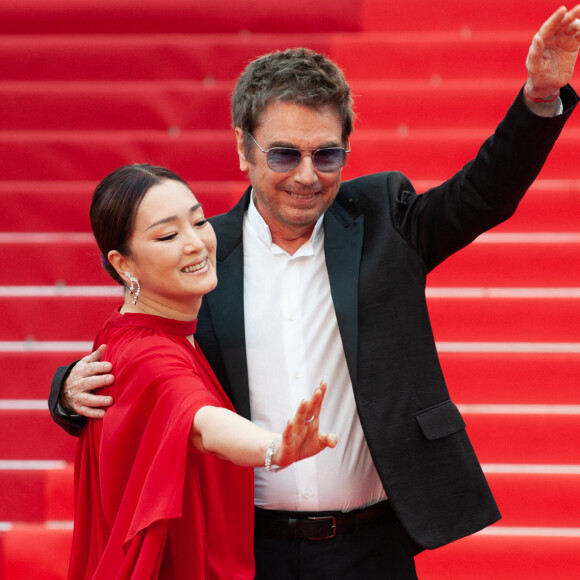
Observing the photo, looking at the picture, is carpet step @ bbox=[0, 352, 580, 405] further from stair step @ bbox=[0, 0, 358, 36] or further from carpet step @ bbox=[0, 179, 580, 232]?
stair step @ bbox=[0, 0, 358, 36]

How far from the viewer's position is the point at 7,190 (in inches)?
140

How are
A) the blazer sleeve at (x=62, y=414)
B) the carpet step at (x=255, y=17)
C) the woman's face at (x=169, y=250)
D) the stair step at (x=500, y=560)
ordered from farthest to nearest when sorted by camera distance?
the carpet step at (x=255, y=17) < the stair step at (x=500, y=560) < the blazer sleeve at (x=62, y=414) < the woman's face at (x=169, y=250)

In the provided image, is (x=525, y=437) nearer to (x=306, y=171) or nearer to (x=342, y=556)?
(x=342, y=556)

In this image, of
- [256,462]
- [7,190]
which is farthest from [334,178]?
[7,190]

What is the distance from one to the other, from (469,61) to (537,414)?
1.56m

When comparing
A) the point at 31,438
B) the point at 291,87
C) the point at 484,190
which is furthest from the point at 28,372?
the point at 484,190

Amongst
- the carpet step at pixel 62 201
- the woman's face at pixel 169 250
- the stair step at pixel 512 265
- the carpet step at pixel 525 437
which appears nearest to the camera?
the woman's face at pixel 169 250

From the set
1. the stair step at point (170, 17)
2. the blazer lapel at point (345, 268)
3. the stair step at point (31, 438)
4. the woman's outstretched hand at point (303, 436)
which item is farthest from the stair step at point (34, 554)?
the stair step at point (170, 17)

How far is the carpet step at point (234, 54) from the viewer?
373 cm

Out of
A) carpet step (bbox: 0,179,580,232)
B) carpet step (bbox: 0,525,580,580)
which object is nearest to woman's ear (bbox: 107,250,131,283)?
carpet step (bbox: 0,525,580,580)

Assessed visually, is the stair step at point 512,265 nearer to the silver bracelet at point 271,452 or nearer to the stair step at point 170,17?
the stair step at point 170,17

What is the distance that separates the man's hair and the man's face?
0.02 m

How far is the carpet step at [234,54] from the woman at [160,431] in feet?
7.35

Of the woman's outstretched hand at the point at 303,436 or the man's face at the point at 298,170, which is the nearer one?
the woman's outstretched hand at the point at 303,436
